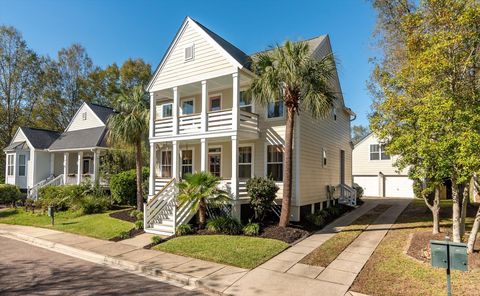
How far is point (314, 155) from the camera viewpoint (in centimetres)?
1535

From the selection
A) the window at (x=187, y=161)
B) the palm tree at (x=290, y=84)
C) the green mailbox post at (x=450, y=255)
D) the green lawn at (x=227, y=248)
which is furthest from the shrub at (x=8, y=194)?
the green mailbox post at (x=450, y=255)

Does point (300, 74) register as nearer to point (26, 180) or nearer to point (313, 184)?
point (313, 184)

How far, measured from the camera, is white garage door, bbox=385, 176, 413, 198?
28609 millimetres

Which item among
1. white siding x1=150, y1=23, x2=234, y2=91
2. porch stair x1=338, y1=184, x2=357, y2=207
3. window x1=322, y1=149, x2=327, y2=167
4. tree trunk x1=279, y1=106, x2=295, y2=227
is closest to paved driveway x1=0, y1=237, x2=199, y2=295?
tree trunk x1=279, y1=106, x2=295, y2=227

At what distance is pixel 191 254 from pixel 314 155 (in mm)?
9160

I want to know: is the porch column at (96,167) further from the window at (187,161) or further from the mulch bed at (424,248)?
the mulch bed at (424,248)

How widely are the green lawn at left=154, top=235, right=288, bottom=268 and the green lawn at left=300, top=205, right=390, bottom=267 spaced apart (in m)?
1.12

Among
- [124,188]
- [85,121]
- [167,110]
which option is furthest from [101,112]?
[124,188]

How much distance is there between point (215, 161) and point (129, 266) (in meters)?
8.64

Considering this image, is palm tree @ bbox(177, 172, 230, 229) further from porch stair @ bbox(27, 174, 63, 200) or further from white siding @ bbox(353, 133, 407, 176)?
white siding @ bbox(353, 133, 407, 176)

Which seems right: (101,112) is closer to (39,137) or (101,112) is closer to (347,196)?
(39,137)

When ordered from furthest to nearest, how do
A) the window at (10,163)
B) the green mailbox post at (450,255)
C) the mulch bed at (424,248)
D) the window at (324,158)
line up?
the window at (10,163), the window at (324,158), the mulch bed at (424,248), the green mailbox post at (450,255)

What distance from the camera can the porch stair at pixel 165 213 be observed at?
11473 millimetres

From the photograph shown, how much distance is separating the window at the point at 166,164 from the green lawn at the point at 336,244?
10.8 m
